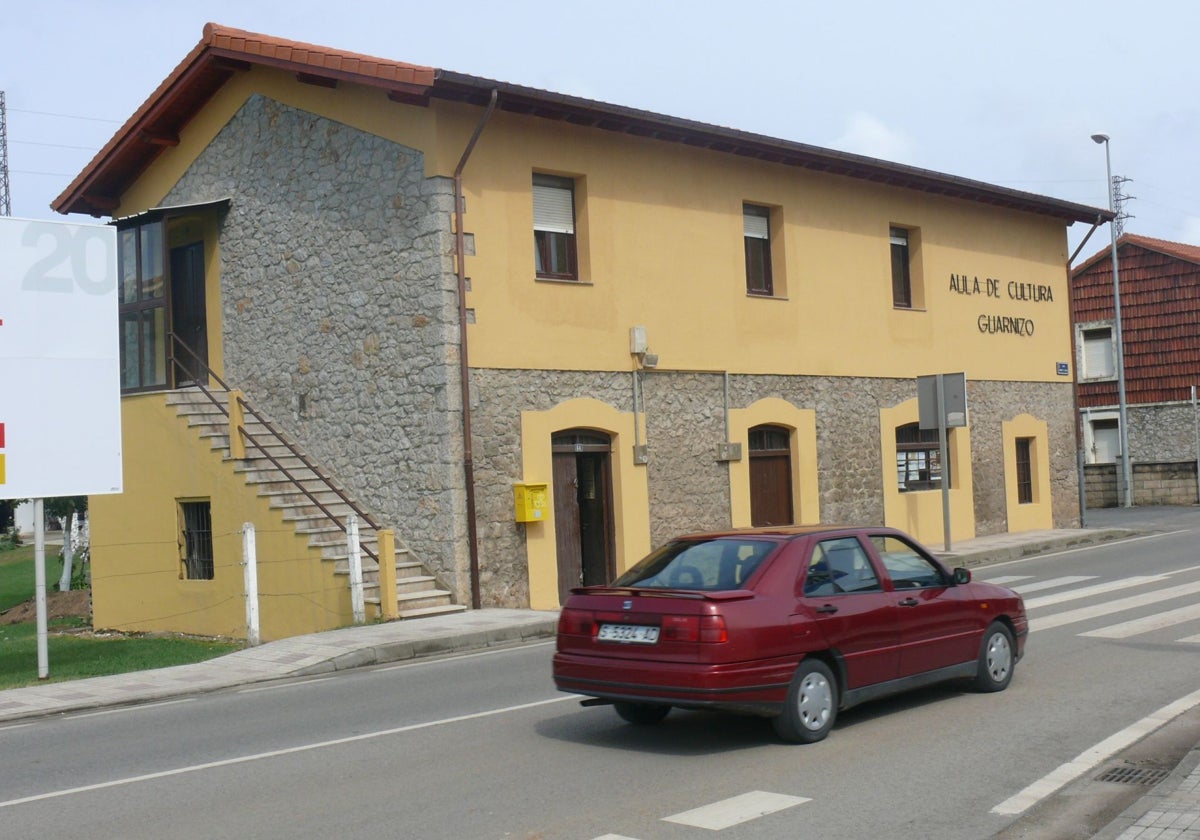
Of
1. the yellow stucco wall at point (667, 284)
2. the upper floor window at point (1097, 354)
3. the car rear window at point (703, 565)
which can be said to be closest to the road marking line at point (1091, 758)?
the car rear window at point (703, 565)

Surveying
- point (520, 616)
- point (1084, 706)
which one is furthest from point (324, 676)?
point (1084, 706)

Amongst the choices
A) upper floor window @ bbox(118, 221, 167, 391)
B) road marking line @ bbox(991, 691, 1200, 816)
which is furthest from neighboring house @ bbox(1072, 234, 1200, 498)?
road marking line @ bbox(991, 691, 1200, 816)

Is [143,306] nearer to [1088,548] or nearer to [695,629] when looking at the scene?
[695,629]

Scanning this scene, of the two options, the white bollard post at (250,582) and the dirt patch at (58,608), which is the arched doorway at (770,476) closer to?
the white bollard post at (250,582)

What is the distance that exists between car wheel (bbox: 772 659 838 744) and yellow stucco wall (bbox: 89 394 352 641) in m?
9.84

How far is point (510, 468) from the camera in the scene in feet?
59.3

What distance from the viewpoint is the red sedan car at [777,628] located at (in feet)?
26.2

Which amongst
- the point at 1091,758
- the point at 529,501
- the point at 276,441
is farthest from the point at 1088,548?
the point at 1091,758

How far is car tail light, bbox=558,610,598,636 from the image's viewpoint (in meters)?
8.63

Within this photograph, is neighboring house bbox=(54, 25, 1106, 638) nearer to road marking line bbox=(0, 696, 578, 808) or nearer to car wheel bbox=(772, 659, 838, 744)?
road marking line bbox=(0, 696, 578, 808)

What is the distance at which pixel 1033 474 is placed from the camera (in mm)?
28594

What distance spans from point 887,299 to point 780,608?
17612mm

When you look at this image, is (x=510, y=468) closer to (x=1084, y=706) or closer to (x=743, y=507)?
(x=743, y=507)

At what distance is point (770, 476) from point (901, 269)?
6062 mm
